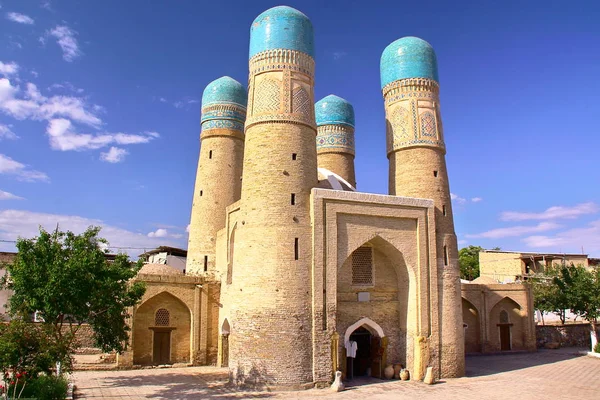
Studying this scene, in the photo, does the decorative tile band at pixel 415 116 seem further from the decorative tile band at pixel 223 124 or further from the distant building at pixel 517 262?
the distant building at pixel 517 262

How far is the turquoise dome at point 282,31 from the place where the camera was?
689 inches

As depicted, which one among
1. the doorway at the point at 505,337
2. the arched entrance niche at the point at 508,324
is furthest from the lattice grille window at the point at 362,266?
the doorway at the point at 505,337

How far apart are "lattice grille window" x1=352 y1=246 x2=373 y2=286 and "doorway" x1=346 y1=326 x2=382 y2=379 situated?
163cm

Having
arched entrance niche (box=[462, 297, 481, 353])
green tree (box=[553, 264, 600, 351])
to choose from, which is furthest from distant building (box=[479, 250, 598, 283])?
arched entrance niche (box=[462, 297, 481, 353])

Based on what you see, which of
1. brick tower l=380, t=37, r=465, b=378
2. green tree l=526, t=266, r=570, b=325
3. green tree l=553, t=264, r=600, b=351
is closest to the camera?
brick tower l=380, t=37, r=465, b=378

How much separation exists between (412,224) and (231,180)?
29.0ft

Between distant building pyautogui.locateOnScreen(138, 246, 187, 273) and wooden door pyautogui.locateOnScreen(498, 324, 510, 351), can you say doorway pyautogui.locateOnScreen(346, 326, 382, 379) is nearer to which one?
wooden door pyautogui.locateOnScreen(498, 324, 510, 351)

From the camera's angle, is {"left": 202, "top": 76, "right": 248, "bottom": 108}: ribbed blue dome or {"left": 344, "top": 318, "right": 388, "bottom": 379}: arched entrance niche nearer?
{"left": 344, "top": 318, "right": 388, "bottom": 379}: arched entrance niche

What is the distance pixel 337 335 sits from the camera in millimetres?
16141

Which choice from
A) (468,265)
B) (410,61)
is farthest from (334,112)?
(468,265)

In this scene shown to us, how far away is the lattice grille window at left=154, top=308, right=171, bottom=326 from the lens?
66.0 feet

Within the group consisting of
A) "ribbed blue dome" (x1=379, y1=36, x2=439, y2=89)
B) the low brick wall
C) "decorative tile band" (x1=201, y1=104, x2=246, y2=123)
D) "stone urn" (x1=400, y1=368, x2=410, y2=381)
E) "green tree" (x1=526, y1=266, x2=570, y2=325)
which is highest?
"ribbed blue dome" (x1=379, y1=36, x2=439, y2=89)

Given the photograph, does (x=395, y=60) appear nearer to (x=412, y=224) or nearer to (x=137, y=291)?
(x=412, y=224)

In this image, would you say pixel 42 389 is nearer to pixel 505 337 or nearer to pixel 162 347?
pixel 162 347
